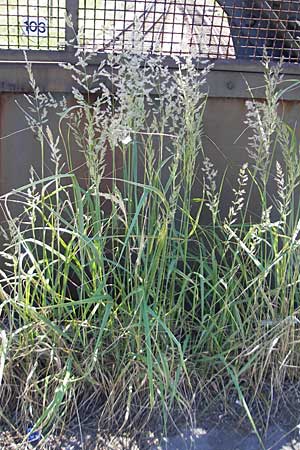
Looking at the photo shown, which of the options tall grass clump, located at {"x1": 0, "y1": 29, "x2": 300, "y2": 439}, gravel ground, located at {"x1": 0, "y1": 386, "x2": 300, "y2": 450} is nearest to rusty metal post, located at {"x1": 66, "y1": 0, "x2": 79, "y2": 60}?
tall grass clump, located at {"x1": 0, "y1": 29, "x2": 300, "y2": 439}

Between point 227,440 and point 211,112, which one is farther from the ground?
point 211,112

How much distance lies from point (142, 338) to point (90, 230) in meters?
0.55

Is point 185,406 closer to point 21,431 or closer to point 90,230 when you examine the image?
point 21,431

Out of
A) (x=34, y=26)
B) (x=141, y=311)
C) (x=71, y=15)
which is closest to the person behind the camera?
(x=141, y=311)

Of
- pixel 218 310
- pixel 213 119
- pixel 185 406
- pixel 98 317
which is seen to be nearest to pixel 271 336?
pixel 218 310

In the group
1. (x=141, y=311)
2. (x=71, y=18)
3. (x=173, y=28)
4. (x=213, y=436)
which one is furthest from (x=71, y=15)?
(x=213, y=436)

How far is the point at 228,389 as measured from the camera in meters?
2.64

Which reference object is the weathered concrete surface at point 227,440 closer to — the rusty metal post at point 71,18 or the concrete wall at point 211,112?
the concrete wall at point 211,112

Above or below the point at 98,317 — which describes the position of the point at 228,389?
below

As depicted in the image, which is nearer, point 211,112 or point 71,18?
point 71,18

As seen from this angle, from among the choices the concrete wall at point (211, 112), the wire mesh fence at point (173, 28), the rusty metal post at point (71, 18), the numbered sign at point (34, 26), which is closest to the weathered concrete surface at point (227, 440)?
the concrete wall at point (211, 112)

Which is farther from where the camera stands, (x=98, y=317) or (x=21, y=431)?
(x=98, y=317)

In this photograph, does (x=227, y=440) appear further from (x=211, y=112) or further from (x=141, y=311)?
(x=211, y=112)

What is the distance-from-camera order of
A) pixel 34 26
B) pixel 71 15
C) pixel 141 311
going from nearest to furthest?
1. pixel 141 311
2. pixel 71 15
3. pixel 34 26
